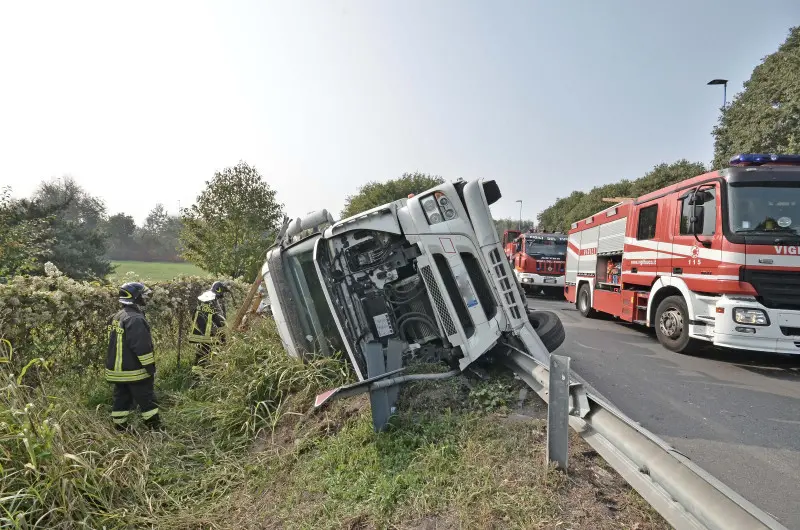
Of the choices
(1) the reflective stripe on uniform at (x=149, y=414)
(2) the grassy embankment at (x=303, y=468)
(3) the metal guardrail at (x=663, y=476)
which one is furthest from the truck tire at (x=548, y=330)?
(1) the reflective stripe on uniform at (x=149, y=414)

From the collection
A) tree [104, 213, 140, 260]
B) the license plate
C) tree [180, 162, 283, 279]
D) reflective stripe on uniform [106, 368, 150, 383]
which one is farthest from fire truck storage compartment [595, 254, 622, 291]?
tree [104, 213, 140, 260]

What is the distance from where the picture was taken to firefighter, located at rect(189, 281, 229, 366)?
5.51 m

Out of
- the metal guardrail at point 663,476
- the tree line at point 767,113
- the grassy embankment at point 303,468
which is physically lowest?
the grassy embankment at point 303,468

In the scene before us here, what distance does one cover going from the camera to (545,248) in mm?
14711

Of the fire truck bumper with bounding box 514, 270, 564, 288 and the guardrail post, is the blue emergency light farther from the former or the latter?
the fire truck bumper with bounding box 514, 270, 564, 288

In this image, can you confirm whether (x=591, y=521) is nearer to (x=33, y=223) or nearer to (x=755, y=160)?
(x=755, y=160)

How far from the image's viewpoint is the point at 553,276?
14.6m

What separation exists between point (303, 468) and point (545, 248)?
1322cm

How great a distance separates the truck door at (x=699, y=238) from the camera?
5.41 m

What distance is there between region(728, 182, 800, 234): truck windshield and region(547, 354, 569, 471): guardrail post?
4429mm

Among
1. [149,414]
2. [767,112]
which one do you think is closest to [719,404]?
[149,414]

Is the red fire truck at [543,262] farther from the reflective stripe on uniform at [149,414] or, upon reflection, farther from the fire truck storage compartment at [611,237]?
the reflective stripe on uniform at [149,414]

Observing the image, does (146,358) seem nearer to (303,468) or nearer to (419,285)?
(303,468)

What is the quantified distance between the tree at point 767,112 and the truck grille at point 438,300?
527 inches
